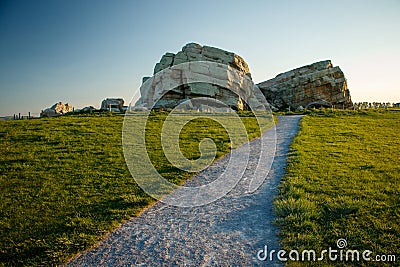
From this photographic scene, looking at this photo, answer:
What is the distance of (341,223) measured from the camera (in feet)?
24.1

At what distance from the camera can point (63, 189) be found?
10672mm

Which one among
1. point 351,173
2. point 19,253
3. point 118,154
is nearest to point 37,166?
point 118,154

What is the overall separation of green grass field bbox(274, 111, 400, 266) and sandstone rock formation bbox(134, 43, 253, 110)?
3802cm

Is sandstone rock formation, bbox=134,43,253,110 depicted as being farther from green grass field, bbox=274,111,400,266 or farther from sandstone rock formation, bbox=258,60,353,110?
green grass field, bbox=274,111,400,266

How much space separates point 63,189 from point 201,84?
43899 millimetres

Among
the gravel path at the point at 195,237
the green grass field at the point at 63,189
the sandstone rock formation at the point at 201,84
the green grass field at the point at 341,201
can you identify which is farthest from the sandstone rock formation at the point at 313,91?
the gravel path at the point at 195,237

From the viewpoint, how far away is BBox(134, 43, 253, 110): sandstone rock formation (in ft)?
172

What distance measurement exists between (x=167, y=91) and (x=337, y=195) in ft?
159

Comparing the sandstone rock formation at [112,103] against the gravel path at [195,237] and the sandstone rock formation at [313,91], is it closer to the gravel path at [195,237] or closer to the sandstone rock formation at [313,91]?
the sandstone rock formation at [313,91]

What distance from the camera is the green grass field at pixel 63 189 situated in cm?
709

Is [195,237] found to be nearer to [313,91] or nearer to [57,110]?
[57,110]

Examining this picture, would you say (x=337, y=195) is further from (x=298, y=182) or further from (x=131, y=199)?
(x=131, y=199)

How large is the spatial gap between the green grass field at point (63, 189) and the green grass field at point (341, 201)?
460 centimetres

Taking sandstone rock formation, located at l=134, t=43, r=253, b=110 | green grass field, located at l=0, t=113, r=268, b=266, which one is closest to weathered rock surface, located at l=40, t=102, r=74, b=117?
sandstone rock formation, located at l=134, t=43, r=253, b=110
